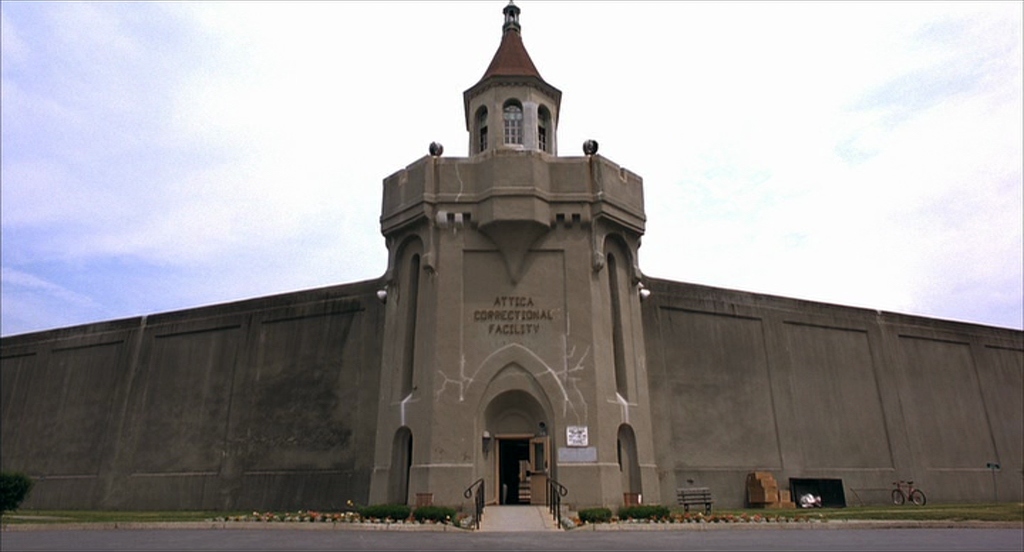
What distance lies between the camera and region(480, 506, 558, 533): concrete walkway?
16297mm

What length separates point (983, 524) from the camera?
17203mm

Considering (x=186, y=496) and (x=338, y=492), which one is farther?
(x=186, y=496)

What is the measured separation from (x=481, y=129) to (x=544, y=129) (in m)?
2.35

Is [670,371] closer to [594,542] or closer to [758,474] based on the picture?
[758,474]

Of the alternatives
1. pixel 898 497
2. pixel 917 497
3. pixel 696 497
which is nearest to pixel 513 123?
pixel 696 497

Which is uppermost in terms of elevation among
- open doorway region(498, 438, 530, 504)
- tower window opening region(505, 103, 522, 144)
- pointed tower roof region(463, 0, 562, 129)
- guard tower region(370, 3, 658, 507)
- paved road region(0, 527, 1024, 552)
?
pointed tower roof region(463, 0, 562, 129)

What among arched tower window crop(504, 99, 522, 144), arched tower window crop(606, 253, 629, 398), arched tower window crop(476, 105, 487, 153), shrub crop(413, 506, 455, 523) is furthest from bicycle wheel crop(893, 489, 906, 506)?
arched tower window crop(476, 105, 487, 153)

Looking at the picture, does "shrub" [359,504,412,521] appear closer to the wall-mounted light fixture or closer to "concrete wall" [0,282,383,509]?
the wall-mounted light fixture

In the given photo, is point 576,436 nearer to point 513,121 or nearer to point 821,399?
point 513,121

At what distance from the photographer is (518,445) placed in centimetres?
2264

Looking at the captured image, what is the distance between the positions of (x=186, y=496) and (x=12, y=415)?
1286cm

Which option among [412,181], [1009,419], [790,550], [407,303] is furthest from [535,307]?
[1009,419]

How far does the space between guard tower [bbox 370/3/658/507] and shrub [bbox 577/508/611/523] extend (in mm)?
2001

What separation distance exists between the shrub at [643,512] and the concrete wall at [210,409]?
10.7 m
